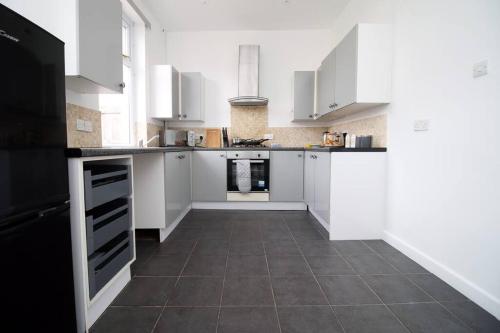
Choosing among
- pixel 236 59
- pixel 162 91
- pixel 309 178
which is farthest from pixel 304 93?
pixel 162 91

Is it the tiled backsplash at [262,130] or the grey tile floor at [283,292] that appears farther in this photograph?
the tiled backsplash at [262,130]

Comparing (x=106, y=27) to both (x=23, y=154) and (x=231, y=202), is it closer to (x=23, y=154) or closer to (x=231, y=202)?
(x=23, y=154)

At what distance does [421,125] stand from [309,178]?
145 centimetres

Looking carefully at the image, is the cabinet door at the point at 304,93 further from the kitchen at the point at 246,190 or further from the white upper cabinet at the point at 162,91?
the white upper cabinet at the point at 162,91

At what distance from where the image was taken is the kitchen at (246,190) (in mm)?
919

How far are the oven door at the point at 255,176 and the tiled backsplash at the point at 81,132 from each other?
1.70 metres

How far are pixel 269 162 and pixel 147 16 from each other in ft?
8.75

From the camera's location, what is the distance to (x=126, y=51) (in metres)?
3.05

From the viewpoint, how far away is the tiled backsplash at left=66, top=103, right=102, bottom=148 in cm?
172

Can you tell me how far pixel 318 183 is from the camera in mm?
2654

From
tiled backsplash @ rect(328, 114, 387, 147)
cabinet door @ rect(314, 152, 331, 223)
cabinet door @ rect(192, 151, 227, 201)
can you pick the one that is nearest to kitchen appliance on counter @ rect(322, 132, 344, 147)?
tiled backsplash @ rect(328, 114, 387, 147)

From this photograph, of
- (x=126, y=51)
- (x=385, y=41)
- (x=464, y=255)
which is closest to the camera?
(x=464, y=255)

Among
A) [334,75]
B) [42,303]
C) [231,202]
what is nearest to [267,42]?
[334,75]

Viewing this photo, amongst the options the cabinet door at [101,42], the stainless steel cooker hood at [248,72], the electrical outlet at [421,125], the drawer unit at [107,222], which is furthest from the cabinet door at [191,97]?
the electrical outlet at [421,125]
